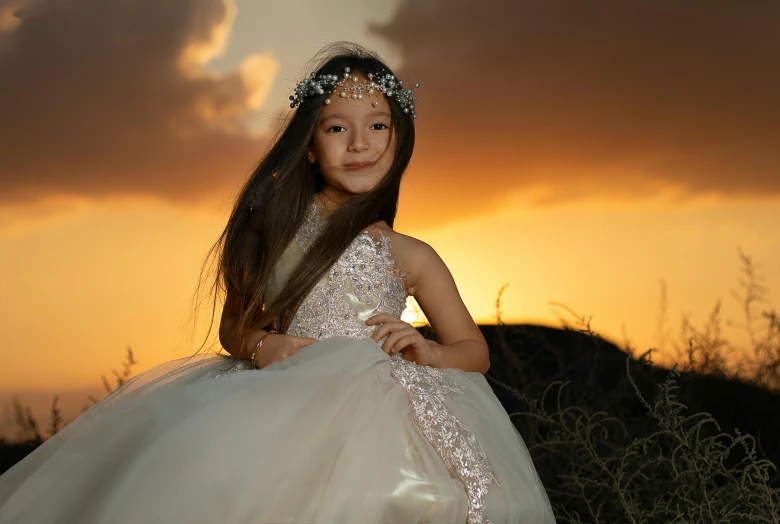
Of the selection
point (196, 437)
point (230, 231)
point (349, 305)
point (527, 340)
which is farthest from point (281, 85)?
point (527, 340)

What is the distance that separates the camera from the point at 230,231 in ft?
8.36

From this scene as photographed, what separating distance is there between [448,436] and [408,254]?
684 millimetres

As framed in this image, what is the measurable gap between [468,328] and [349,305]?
36cm

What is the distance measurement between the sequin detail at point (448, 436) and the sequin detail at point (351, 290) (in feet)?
0.92

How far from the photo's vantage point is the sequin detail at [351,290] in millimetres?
2340

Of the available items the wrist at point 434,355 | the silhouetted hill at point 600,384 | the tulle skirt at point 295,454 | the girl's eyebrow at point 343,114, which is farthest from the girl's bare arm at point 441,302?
the silhouetted hill at point 600,384

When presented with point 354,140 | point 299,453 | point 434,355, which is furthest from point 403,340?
point 354,140

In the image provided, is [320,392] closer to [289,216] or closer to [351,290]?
[351,290]

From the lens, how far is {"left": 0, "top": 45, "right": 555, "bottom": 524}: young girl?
1.73 meters

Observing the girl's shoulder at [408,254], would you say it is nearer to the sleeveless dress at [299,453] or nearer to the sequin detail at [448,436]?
the sleeveless dress at [299,453]

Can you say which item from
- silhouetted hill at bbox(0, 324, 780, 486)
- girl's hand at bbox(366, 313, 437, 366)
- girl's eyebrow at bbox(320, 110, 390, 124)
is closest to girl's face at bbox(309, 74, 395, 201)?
girl's eyebrow at bbox(320, 110, 390, 124)

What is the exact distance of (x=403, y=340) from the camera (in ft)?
7.24

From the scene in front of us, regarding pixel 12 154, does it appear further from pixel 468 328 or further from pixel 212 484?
pixel 212 484

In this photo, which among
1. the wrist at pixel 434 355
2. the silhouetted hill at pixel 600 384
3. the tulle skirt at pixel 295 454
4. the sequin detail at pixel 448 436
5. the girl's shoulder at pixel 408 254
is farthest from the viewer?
the silhouetted hill at pixel 600 384
